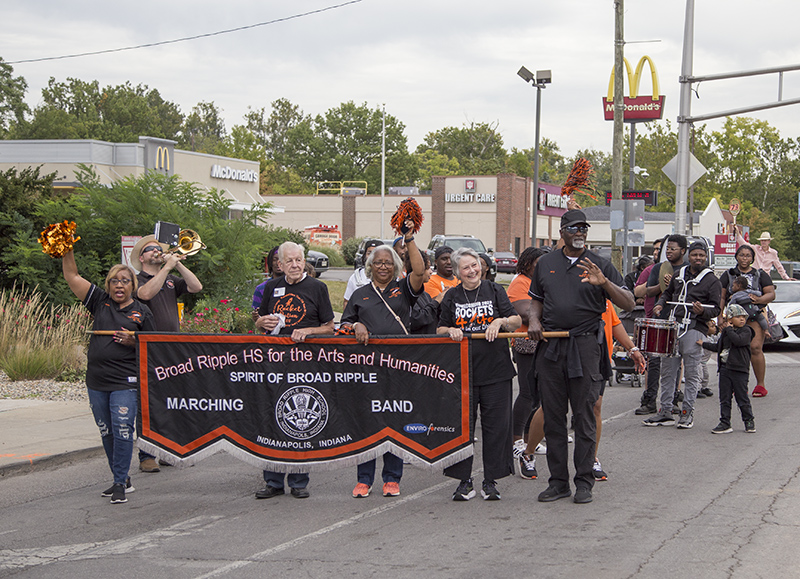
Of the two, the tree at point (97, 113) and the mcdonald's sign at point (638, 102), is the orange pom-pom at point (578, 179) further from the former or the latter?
the tree at point (97, 113)

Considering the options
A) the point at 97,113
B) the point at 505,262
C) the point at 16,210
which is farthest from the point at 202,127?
the point at 16,210

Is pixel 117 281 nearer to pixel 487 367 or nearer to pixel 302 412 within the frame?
pixel 302 412

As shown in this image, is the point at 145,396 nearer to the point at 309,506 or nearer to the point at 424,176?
the point at 309,506

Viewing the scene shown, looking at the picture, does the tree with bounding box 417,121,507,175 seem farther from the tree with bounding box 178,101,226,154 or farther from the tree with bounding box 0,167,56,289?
the tree with bounding box 0,167,56,289

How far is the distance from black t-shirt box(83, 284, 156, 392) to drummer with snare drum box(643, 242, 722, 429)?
563 cm

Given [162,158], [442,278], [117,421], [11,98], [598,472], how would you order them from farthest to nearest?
[11,98]
[162,158]
[442,278]
[598,472]
[117,421]

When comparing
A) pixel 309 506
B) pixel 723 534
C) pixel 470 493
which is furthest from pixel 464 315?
pixel 723 534

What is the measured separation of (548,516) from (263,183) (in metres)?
85.7

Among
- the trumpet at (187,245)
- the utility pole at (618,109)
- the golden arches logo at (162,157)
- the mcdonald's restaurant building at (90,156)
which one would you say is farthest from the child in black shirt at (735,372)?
the golden arches logo at (162,157)

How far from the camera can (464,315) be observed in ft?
22.3

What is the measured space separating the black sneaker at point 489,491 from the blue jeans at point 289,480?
4.79ft

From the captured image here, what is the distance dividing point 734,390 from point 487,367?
4105mm

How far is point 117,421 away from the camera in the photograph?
→ 265 inches

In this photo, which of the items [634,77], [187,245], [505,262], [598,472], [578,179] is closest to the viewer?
[598,472]
